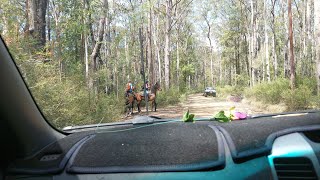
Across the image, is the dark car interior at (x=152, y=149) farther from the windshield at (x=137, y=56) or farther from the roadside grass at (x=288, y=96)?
the roadside grass at (x=288, y=96)

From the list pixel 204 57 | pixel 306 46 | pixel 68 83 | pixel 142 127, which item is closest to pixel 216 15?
pixel 306 46

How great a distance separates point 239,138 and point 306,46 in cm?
3690

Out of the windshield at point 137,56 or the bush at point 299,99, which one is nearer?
the windshield at point 137,56

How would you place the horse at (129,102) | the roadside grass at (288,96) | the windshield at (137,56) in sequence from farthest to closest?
the horse at (129,102) → the roadside grass at (288,96) → the windshield at (137,56)

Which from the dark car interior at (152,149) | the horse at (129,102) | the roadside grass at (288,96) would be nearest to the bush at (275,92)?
the roadside grass at (288,96)

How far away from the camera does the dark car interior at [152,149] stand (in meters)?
1.55

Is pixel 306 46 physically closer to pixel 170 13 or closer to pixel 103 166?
pixel 170 13

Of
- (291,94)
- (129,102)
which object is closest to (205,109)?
(129,102)

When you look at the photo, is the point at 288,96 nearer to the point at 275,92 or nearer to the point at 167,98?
the point at 275,92

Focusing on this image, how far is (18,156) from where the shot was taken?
2004 millimetres

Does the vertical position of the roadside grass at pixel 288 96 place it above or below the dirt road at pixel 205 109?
above

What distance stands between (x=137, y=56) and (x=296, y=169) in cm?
4535

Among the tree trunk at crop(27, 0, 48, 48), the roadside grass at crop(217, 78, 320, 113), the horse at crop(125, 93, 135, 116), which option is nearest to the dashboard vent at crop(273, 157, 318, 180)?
the tree trunk at crop(27, 0, 48, 48)

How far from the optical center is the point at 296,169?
61.2 inches
